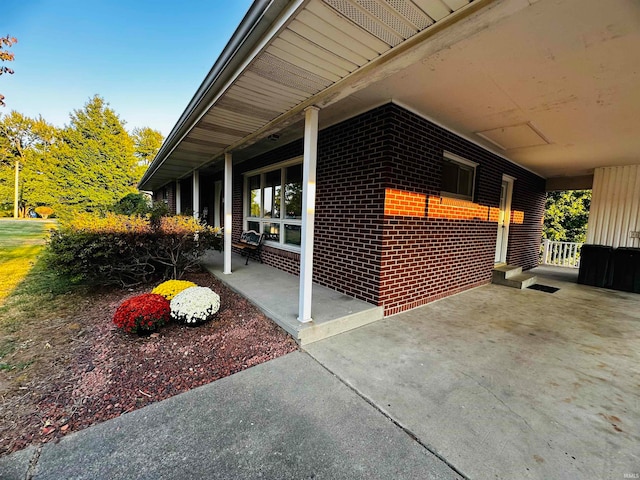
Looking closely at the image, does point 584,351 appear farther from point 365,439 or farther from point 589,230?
point 589,230

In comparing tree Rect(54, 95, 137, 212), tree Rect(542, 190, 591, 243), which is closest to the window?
tree Rect(542, 190, 591, 243)

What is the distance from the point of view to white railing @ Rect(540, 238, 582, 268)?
351 inches

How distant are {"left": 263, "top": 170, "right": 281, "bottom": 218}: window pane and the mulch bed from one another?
307cm

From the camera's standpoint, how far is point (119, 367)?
7.89 feet

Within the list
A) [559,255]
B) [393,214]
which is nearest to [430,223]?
[393,214]

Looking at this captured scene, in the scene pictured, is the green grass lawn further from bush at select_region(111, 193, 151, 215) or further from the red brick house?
the red brick house

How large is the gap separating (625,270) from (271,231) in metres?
7.79

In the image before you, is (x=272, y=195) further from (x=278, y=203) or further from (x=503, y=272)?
(x=503, y=272)

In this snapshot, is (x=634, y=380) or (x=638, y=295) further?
(x=638, y=295)

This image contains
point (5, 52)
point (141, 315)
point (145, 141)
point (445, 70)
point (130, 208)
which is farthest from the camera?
point (145, 141)

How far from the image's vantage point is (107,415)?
185cm

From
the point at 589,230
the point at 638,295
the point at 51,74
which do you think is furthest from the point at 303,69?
the point at 51,74

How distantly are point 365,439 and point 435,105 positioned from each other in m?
3.80

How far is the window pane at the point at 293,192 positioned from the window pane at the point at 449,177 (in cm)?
267
